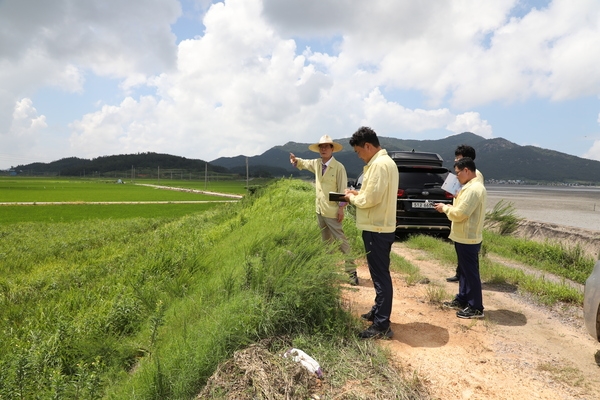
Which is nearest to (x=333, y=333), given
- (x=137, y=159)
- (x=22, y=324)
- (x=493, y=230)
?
(x=22, y=324)

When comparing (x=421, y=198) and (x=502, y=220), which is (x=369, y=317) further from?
(x=502, y=220)

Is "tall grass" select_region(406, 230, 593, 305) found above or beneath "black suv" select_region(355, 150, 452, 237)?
beneath

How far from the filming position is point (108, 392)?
309 cm

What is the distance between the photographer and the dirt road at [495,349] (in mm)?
2721

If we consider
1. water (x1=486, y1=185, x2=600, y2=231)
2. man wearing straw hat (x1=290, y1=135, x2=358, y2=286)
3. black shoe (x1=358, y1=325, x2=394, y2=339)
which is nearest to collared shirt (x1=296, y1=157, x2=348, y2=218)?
man wearing straw hat (x1=290, y1=135, x2=358, y2=286)

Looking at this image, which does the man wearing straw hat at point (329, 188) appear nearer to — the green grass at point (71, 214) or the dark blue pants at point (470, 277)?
the dark blue pants at point (470, 277)

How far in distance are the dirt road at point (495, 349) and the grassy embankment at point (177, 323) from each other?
446mm

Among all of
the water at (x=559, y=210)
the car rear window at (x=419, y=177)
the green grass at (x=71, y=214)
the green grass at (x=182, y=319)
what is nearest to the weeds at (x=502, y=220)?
the water at (x=559, y=210)

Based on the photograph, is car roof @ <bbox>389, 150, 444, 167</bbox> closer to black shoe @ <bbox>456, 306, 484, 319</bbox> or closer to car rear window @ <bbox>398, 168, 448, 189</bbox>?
car rear window @ <bbox>398, 168, 448, 189</bbox>

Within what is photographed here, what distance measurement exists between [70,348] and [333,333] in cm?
297

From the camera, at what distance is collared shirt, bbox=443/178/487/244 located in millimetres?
4254

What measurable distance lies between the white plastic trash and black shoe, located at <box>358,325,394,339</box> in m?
0.74

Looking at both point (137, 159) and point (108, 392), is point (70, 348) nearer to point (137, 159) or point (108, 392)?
point (108, 392)

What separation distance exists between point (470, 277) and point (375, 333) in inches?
58.1
